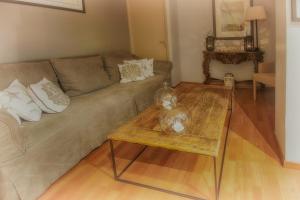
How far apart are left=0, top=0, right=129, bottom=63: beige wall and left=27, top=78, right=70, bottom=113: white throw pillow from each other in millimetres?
535

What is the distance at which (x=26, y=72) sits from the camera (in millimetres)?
2215

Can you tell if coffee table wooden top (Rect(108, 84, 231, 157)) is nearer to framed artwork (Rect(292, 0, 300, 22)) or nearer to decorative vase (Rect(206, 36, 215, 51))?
framed artwork (Rect(292, 0, 300, 22))

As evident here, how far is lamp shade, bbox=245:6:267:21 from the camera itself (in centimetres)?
367

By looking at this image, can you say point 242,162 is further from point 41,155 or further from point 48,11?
point 48,11

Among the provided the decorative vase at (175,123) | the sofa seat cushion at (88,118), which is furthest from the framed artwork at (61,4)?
the decorative vase at (175,123)

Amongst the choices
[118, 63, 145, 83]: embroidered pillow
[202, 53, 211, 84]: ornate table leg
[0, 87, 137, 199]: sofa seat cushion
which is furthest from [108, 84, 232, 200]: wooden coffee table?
[202, 53, 211, 84]: ornate table leg

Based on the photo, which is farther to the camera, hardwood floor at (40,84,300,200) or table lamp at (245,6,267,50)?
table lamp at (245,6,267,50)

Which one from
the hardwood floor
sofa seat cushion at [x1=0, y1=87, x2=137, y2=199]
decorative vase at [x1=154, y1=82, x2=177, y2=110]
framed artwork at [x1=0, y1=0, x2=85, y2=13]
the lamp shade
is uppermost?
framed artwork at [x1=0, y1=0, x2=85, y2=13]

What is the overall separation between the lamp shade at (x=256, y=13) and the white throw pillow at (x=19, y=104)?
335 centimetres

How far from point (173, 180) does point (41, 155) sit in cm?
96

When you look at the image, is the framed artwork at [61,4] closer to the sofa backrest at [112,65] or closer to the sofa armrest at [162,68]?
the sofa backrest at [112,65]

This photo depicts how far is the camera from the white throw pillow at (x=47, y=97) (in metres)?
1.99

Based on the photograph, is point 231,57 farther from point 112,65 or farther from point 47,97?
point 47,97

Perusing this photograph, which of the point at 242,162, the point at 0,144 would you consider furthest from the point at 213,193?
the point at 0,144
